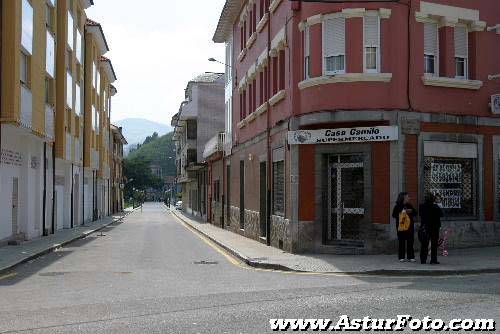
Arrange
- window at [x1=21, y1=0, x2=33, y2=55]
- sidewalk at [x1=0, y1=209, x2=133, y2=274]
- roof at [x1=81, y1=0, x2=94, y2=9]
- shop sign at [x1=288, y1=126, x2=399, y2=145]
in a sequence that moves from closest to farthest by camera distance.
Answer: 1. sidewalk at [x1=0, y1=209, x2=133, y2=274]
2. shop sign at [x1=288, y1=126, x2=399, y2=145]
3. window at [x1=21, y1=0, x2=33, y2=55]
4. roof at [x1=81, y1=0, x2=94, y2=9]

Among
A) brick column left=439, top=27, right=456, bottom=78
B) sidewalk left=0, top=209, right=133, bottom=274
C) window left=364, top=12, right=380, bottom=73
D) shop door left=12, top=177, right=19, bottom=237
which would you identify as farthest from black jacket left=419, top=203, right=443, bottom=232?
shop door left=12, top=177, right=19, bottom=237

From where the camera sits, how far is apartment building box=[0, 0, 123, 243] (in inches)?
766

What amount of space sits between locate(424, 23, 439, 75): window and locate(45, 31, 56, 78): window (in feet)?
49.5

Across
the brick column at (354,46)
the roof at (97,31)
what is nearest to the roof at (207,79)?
the roof at (97,31)

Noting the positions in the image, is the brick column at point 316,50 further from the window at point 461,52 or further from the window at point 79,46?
the window at point 79,46

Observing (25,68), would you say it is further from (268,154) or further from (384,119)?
(384,119)

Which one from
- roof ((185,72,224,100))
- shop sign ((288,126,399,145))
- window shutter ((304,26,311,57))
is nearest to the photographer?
shop sign ((288,126,399,145))

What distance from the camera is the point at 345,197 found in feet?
56.7

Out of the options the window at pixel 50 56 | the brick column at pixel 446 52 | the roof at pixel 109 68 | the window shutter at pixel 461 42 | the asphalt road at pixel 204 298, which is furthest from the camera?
the roof at pixel 109 68

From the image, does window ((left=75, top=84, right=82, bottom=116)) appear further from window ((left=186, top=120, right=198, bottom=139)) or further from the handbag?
window ((left=186, top=120, right=198, bottom=139))

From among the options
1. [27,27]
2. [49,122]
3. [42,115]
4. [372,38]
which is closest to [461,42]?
[372,38]

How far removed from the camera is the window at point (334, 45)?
16797 millimetres

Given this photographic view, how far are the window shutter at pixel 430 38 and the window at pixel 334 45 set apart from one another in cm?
240

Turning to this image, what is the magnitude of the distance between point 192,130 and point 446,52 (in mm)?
43480
